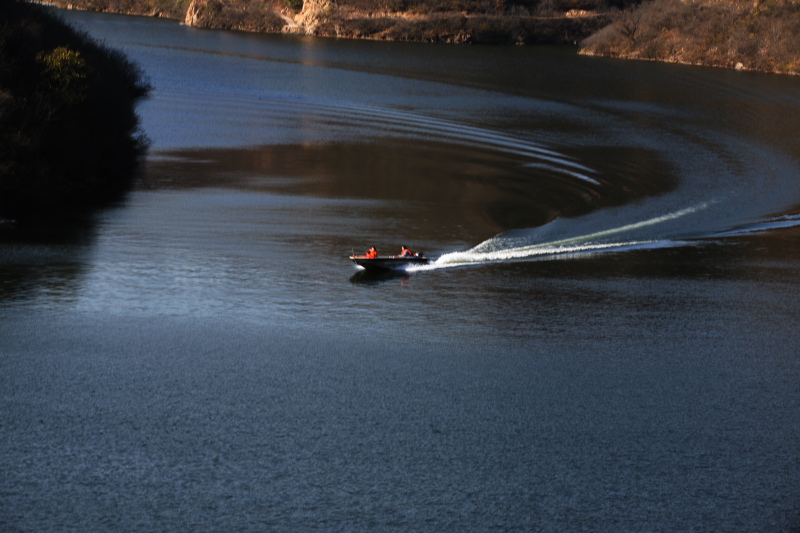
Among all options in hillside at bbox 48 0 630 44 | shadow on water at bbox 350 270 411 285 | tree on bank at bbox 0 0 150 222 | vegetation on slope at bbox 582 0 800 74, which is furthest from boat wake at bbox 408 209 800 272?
hillside at bbox 48 0 630 44

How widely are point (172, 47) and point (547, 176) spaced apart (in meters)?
80.8

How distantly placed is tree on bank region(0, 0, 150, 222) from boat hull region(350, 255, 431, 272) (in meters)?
16.1

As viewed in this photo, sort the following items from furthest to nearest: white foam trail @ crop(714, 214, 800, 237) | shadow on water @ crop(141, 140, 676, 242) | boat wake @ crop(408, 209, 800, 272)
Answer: shadow on water @ crop(141, 140, 676, 242) → white foam trail @ crop(714, 214, 800, 237) → boat wake @ crop(408, 209, 800, 272)

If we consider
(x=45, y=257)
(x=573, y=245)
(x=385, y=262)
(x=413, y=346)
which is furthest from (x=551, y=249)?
(x=45, y=257)

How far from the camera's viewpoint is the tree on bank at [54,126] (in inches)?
1641

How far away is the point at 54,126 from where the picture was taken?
45.1m

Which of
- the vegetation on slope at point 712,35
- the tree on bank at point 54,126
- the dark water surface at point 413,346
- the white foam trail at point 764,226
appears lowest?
the dark water surface at point 413,346

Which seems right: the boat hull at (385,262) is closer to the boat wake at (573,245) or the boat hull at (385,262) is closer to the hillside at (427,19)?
the boat wake at (573,245)

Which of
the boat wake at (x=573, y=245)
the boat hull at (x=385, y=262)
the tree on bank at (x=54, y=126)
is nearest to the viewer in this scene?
the boat hull at (x=385, y=262)

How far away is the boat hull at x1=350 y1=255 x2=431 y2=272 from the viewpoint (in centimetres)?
3309

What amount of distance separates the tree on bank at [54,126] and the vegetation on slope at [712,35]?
8277 cm

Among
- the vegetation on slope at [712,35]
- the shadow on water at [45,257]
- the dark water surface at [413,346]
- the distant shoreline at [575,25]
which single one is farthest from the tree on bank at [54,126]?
the distant shoreline at [575,25]

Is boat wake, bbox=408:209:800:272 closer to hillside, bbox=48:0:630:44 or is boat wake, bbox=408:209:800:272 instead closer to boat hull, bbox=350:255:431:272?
boat hull, bbox=350:255:431:272

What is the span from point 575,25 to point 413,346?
134441mm
